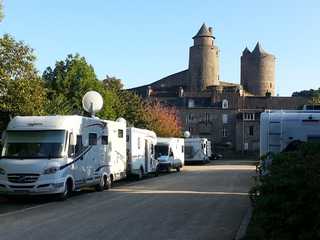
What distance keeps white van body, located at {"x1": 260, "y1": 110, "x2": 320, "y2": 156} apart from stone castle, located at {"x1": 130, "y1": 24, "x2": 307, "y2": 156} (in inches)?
3866

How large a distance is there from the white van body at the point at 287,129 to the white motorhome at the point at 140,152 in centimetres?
1407

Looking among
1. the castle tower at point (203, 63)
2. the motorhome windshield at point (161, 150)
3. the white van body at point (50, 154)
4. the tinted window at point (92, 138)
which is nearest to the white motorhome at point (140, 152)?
the white van body at point (50, 154)

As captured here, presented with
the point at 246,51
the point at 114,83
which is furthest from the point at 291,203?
the point at 246,51

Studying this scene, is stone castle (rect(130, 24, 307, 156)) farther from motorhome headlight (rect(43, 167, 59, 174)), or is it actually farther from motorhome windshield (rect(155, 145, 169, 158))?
motorhome headlight (rect(43, 167, 59, 174))

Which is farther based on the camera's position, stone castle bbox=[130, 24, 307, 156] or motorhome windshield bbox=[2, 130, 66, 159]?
stone castle bbox=[130, 24, 307, 156]

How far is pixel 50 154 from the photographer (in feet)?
67.8

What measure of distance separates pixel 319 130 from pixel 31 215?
838cm

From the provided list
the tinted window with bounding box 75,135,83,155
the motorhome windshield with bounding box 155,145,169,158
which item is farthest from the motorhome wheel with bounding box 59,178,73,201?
the motorhome windshield with bounding box 155,145,169,158

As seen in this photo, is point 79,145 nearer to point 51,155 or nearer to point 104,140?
point 51,155

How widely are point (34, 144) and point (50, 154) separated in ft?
2.37

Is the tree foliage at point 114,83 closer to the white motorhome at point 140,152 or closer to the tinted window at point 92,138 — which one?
the white motorhome at point 140,152

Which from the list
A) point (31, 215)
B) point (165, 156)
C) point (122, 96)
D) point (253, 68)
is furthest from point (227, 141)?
point (31, 215)

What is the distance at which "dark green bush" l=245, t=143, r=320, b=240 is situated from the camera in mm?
8008

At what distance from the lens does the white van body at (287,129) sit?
59.1 feet
